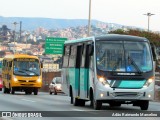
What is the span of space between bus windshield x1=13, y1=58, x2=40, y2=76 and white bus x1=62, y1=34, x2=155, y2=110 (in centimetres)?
1961

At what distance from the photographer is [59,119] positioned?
1938cm

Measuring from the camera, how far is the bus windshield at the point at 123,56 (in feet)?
78.4

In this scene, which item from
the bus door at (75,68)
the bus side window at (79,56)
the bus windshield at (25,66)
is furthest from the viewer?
the bus windshield at (25,66)

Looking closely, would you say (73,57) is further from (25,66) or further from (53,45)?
(53,45)

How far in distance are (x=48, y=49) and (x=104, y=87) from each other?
45723 millimetres

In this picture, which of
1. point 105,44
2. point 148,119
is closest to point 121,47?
point 105,44

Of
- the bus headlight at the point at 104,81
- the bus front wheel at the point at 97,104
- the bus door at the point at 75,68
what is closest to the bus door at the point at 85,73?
the bus door at the point at 75,68

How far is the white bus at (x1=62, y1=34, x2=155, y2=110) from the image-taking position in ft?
77.1

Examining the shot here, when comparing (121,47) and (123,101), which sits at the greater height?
(121,47)

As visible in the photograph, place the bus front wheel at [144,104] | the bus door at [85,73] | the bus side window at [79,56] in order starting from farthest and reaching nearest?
the bus side window at [79,56]
the bus door at [85,73]
the bus front wheel at [144,104]

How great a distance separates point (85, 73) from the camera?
2569cm

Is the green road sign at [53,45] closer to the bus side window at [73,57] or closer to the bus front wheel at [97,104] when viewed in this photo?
the bus side window at [73,57]

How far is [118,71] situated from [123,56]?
25.6 inches

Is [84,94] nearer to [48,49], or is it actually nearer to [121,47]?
[121,47]
